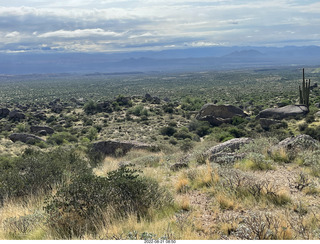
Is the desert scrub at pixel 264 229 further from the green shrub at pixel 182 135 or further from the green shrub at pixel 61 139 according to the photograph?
the green shrub at pixel 61 139

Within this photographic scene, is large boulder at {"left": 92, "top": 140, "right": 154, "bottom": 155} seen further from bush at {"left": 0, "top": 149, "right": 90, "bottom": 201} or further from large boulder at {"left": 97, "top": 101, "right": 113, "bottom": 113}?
large boulder at {"left": 97, "top": 101, "right": 113, "bottom": 113}

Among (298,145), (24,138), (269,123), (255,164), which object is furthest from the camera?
(269,123)

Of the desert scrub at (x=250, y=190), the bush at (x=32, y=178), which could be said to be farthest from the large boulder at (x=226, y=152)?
the bush at (x=32, y=178)

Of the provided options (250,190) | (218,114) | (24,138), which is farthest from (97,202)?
(218,114)

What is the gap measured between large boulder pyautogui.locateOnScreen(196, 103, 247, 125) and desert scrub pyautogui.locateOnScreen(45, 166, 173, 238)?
26631mm

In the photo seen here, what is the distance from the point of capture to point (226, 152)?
10.7 m

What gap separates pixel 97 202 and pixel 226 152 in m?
6.21

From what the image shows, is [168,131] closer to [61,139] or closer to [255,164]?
[61,139]

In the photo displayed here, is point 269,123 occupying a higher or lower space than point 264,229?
lower

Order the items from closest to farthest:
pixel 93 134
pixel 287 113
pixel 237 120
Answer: pixel 287 113 < pixel 93 134 < pixel 237 120

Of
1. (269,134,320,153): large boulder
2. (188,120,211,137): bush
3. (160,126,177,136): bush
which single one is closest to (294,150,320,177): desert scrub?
(269,134,320,153): large boulder

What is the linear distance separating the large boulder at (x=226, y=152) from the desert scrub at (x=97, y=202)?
350 cm

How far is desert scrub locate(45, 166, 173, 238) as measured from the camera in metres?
5.39

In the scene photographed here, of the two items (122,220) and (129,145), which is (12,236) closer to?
(122,220)
